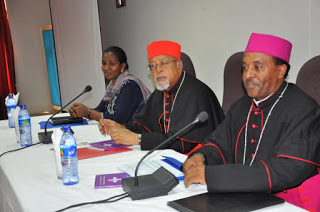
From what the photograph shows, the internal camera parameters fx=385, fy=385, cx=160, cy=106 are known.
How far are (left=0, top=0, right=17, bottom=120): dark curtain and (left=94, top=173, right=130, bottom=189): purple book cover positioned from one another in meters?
6.41

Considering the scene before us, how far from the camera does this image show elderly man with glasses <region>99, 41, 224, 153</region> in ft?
7.95

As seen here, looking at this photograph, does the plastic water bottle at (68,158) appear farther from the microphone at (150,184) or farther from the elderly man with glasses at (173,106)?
the elderly man with glasses at (173,106)

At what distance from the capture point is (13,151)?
2348 millimetres

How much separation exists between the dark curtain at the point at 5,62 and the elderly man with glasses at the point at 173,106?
18.3 ft

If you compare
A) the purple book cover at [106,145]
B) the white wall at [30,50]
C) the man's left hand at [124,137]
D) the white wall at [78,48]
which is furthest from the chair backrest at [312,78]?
the white wall at [30,50]

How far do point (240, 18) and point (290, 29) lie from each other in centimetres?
56

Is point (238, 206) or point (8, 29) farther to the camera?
point (8, 29)

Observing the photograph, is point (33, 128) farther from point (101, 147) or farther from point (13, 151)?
point (101, 147)

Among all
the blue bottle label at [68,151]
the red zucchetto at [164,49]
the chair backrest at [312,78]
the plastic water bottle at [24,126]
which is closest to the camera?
the blue bottle label at [68,151]

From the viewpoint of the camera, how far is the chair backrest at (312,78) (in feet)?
6.53

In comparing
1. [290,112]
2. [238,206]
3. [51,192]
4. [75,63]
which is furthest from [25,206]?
[75,63]

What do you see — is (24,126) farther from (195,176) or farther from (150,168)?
(195,176)

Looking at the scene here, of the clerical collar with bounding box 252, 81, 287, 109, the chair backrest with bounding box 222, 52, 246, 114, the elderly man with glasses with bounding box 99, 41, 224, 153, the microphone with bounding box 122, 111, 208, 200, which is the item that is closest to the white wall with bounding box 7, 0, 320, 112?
the chair backrest with bounding box 222, 52, 246, 114

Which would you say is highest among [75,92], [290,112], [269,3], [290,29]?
[269,3]
